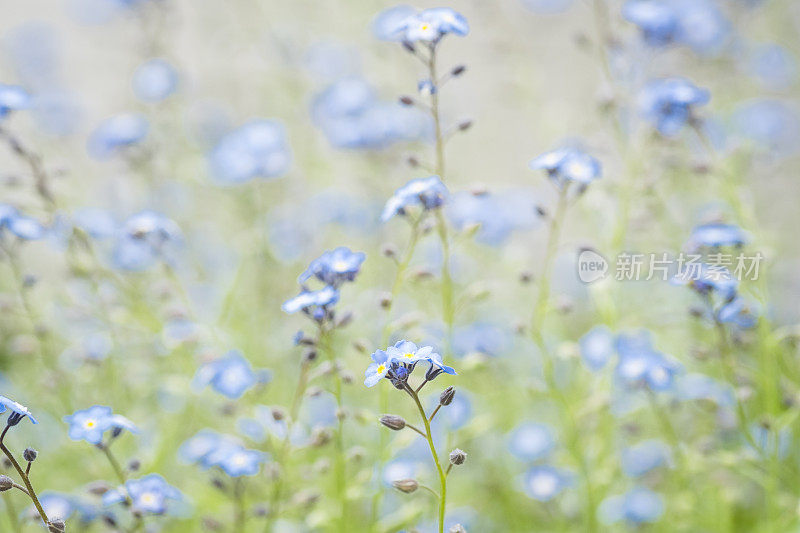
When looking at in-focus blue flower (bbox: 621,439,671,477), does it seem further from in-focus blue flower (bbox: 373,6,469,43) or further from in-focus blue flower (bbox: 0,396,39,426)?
in-focus blue flower (bbox: 0,396,39,426)

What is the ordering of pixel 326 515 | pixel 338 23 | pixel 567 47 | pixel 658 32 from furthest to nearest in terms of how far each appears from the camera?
pixel 567 47 → pixel 338 23 → pixel 658 32 → pixel 326 515

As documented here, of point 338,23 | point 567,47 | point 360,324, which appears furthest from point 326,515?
point 567,47

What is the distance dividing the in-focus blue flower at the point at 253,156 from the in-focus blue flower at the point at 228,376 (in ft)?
3.31

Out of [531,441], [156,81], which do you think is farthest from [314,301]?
[156,81]

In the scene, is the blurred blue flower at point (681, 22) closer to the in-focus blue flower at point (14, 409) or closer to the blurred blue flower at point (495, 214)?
the blurred blue flower at point (495, 214)

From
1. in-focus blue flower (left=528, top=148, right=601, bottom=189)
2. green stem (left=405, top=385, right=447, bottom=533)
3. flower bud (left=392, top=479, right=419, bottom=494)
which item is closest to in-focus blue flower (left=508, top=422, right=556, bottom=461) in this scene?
in-focus blue flower (left=528, top=148, right=601, bottom=189)

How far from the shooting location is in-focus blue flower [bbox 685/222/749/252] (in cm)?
231

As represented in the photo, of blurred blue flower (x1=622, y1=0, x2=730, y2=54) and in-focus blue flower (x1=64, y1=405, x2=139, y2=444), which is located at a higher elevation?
blurred blue flower (x1=622, y1=0, x2=730, y2=54)

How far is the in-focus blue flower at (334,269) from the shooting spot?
1.96 m

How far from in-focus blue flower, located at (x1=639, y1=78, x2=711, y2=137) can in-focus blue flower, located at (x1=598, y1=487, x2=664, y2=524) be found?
4.05ft

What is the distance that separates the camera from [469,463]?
333 centimetres

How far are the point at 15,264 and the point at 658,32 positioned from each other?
7.12ft

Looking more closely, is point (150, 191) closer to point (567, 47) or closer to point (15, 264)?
point (15, 264)

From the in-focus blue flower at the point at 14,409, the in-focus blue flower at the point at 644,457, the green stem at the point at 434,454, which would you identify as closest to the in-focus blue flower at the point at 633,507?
the in-focus blue flower at the point at 644,457
